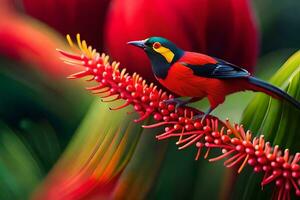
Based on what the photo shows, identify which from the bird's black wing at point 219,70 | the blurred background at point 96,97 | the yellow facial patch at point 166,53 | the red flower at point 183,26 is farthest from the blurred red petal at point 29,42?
the bird's black wing at point 219,70

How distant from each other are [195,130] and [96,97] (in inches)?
11.7

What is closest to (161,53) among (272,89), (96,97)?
(96,97)

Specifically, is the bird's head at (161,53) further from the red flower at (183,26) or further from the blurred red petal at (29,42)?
the blurred red petal at (29,42)

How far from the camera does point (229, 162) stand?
5.66ft

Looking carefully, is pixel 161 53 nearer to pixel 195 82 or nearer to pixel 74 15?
pixel 195 82

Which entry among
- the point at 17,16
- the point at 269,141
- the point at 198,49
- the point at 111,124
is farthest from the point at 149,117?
the point at 17,16

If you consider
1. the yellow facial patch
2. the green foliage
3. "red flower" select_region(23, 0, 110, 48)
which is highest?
"red flower" select_region(23, 0, 110, 48)

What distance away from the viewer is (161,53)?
1.71 m

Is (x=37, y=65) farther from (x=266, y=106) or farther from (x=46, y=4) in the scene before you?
(x=266, y=106)

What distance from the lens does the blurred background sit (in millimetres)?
1746

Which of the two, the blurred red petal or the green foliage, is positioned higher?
the blurred red petal

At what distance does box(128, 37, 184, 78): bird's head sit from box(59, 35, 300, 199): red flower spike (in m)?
0.06

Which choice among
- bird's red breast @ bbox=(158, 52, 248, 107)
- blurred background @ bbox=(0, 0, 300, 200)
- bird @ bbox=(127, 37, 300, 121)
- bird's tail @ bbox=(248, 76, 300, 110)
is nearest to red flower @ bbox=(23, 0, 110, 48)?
blurred background @ bbox=(0, 0, 300, 200)

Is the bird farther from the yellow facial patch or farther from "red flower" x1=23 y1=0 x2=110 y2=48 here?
"red flower" x1=23 y1=0 x2=110 y2=48
